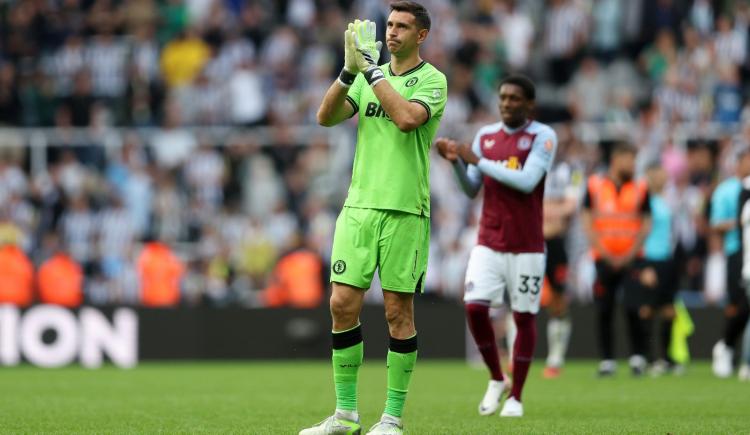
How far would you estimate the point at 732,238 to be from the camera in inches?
554

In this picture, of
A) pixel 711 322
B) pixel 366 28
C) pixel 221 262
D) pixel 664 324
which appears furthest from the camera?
pixel 221 262

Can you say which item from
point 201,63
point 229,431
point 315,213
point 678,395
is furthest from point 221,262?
point 229,431

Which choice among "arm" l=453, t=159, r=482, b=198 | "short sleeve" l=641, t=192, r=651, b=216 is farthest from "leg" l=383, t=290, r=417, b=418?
"short sleeve" l=641, t=192, r=651, b=216

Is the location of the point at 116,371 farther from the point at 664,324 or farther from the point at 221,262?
the point at 664,324

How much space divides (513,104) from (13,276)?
1095cm

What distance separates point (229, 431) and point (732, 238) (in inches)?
296

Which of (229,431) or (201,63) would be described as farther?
(201,63)

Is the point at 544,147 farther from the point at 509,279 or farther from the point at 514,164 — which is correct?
the point at 509,279

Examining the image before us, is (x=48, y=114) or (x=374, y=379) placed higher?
(x=48, y=114)

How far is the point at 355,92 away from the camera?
7992 millimetres

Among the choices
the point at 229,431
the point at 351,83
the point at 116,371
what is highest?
the point at 351,83

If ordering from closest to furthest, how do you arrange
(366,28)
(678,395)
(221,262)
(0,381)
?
(366,28)
(678,395)
(0,381)
(221,262)

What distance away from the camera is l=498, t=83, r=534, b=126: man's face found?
32.8ft

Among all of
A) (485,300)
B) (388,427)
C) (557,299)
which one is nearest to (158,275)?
(557,299)
